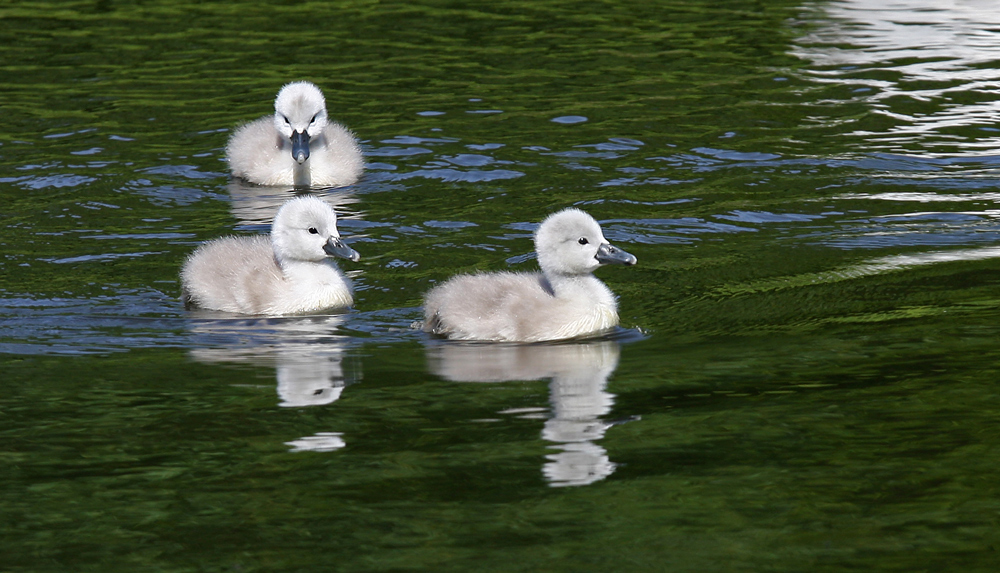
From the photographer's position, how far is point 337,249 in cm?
775

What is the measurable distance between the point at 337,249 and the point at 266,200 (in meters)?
2.88

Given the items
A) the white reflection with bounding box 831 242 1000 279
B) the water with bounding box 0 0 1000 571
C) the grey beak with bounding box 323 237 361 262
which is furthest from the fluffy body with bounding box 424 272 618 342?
the white reflection with bounding box 831 242 1000 279

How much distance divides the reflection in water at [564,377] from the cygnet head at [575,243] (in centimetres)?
44

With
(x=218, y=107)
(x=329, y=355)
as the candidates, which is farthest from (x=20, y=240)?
(x=218, y=107)

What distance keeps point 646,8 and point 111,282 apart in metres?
9.95

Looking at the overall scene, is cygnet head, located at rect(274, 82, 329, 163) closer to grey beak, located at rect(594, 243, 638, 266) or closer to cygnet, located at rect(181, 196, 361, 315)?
cygnet, located at rect(181, 196, 361, 315)

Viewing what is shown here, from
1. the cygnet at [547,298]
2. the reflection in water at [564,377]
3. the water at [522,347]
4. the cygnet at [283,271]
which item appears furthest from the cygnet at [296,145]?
the reflection in water at [564,377]

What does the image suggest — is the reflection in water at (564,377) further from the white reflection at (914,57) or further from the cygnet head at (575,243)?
the white reflection at (914,57)

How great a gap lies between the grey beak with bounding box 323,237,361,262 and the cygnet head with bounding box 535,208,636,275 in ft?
3.62

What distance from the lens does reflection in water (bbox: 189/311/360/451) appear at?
5.98m

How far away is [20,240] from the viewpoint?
888cm

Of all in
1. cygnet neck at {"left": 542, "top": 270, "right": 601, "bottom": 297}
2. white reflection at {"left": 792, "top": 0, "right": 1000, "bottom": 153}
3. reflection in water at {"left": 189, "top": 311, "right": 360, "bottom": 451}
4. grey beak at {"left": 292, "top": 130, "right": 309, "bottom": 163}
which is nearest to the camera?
reflection in water at {"left": 189, "top": 311, "right": 360, "bottom": 451}

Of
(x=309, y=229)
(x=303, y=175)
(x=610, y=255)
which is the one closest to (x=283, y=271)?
(x=309, y=229)

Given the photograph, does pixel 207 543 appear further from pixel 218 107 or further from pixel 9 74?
pixel 9 74
